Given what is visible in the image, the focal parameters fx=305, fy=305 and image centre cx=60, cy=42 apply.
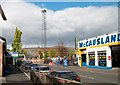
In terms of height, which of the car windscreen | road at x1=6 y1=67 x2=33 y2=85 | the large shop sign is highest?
the large shop sign

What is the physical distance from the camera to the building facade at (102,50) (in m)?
54.3

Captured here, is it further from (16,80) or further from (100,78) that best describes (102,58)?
(16,80)

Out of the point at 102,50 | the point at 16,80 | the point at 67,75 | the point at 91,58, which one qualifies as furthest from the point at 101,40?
the point at 67,75

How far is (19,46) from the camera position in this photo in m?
88.7

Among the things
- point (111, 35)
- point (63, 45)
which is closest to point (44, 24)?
point (111, 35)

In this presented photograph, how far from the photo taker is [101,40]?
59531 millimetres

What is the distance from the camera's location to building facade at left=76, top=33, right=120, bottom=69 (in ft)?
178

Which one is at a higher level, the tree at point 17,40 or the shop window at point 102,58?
the tree at point 17,40

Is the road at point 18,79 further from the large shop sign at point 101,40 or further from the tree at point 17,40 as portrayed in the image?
the tree at point 17,40

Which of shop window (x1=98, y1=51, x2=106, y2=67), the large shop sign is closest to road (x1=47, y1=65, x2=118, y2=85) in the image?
the large shop sign

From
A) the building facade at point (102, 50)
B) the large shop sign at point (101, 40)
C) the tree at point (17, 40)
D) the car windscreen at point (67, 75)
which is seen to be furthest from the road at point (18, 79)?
the tree at point (17, 40)

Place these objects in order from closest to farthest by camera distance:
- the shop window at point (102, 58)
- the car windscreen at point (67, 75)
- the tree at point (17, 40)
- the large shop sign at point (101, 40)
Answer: the car windscreen at point (67, 75) < the large shop sign at point (101, 40) < the shop window at point (102, 58) < the tree at point (17, 40)

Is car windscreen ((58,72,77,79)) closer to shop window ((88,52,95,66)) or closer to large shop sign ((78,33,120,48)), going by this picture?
large shop sign ((78,33,120,48))

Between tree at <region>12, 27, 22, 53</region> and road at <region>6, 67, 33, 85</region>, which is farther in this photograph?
tree at <region>12, 27, 22, 53</region>
